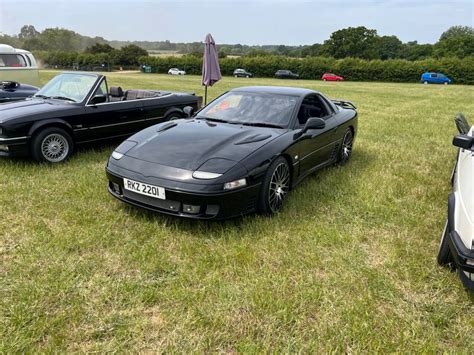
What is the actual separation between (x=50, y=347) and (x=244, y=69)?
50.1 metres

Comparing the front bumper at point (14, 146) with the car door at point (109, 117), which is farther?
the car door at point (109, 117)

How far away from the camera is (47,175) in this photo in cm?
498

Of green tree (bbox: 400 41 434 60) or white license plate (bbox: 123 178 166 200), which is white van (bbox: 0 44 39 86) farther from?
green tree (bbox: 400 41 434 60)

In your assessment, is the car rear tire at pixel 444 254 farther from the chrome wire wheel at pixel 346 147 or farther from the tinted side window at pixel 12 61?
the tinted side window at pixel 12 61

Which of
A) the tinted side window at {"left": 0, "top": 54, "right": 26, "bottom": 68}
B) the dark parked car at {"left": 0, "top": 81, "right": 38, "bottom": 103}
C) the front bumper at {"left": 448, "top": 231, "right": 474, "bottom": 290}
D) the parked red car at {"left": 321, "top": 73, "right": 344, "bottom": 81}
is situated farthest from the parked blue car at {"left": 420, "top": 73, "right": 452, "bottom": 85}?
the front bumper at {"left": 448, "top": 231, "right": 474, "bottom": 290}

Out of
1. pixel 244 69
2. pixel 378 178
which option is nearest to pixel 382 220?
pixel 378 178

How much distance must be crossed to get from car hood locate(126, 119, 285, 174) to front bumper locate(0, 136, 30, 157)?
77.5 inches

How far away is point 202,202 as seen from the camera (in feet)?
10.9

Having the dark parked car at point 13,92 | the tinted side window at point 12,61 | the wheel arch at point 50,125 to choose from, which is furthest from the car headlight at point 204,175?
the tinted side window at point 12,61

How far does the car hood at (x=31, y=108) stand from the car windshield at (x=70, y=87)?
200mm

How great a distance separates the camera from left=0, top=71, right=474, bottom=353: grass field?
2297mm

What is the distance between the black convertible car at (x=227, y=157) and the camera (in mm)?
3393

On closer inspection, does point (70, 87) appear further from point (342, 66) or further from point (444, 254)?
point (342, 66)

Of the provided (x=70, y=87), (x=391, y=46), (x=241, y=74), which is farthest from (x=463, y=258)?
(x=391, y=46)
